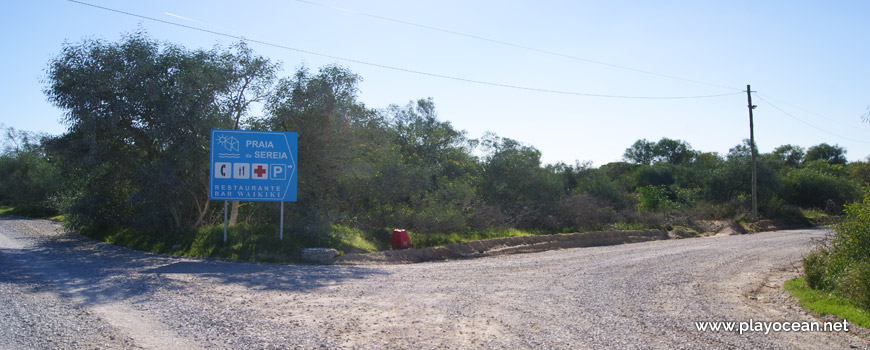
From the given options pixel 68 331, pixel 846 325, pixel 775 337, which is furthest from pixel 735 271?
pixel 68 331

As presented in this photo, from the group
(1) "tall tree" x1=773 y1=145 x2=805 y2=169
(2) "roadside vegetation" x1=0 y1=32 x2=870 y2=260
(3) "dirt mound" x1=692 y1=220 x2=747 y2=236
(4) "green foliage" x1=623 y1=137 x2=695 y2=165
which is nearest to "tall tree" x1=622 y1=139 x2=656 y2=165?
(4) "green foliage" x1=623 y1=137 x2=695 y2=165

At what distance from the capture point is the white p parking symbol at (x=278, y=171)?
53.4ft

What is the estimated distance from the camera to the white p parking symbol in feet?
53.4

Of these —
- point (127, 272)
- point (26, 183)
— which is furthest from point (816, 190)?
point (26, 183)

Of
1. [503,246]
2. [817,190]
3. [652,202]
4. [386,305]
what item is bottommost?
[386,305]

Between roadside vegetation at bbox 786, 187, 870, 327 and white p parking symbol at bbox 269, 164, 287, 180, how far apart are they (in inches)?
514

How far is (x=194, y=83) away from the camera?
55.7 ft

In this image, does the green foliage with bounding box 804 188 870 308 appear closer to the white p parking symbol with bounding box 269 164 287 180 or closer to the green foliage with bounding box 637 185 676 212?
the white p parking symbol with bounding box 269 164 287 180

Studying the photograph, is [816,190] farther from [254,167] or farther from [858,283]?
[254,167]

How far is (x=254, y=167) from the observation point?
16.3 m

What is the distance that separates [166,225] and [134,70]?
5.33 m

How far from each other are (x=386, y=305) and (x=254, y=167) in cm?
955

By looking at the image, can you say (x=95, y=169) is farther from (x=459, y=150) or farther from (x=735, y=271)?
(x=735, y=271)

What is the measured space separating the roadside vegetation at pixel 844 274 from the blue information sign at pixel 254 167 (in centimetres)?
1303
